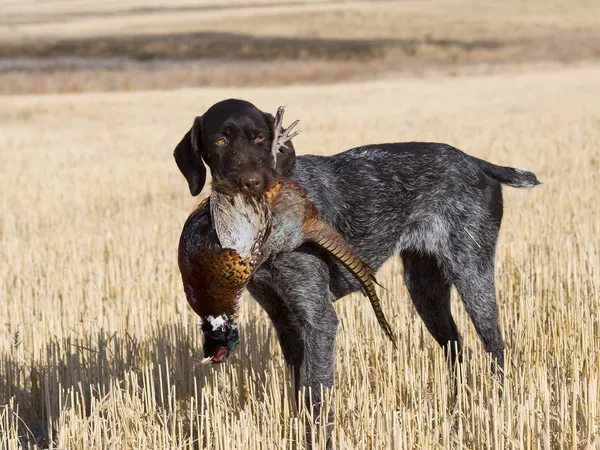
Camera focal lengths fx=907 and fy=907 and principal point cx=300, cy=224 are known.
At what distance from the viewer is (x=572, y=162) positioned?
1186 centimetres

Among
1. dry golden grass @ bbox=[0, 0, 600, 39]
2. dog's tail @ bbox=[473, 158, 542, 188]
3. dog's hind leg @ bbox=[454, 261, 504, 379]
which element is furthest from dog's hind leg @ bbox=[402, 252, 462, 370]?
dry golden grass @ bbox=[0, 0, 600, 39]

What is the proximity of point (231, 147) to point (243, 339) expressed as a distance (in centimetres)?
174

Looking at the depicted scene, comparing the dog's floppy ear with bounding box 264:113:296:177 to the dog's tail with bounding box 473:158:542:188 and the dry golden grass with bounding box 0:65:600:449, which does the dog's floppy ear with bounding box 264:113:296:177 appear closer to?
the dry golden grass with bounding box 0:65:600:449

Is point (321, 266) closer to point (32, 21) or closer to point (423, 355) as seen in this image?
point (423, 355)

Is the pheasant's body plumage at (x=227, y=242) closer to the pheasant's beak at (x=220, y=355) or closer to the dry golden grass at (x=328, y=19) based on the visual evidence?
the pheasant's beak at (x=220, y=355)

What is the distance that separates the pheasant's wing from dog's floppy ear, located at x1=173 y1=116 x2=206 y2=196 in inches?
25.7

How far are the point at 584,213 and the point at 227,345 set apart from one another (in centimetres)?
559

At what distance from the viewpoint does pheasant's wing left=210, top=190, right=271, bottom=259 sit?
3.18 metres

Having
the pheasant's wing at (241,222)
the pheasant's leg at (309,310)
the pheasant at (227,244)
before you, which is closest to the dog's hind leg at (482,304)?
the pheasant's leg at (309,310)

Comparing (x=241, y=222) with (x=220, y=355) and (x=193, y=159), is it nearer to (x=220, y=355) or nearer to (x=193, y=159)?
(x=220, y=355)

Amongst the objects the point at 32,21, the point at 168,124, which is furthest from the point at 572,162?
the point at 32,21

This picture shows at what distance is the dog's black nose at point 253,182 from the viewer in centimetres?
357

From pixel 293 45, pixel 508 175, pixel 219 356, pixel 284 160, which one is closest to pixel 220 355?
pixel 219 356

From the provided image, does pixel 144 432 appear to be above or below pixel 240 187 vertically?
below
